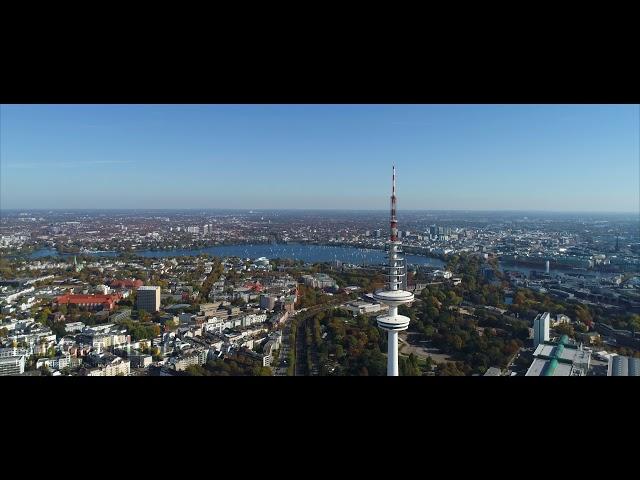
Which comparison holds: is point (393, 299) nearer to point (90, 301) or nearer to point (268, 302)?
point (268, 302)

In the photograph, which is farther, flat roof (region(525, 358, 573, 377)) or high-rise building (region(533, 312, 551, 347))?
high-rise building (region(533, 312, 551, 347))

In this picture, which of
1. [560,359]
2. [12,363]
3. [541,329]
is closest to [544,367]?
[560,359]

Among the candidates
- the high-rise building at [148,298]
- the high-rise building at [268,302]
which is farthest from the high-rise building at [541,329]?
the high-rise building at [148,298]

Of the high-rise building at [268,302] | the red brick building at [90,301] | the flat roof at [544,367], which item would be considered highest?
the red brick building at [90,301]

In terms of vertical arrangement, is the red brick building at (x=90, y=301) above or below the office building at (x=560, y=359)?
above

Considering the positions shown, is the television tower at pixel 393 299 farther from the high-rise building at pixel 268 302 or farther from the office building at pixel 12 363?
the office building at pixel 12 363

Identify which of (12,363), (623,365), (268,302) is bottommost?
(623,365)

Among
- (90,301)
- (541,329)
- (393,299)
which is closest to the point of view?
(393,299)

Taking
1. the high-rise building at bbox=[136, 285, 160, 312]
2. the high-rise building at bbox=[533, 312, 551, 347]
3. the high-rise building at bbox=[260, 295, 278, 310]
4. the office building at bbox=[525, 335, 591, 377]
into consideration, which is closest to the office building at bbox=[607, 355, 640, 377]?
the office building at bbox=[525, 335, 591, 377]

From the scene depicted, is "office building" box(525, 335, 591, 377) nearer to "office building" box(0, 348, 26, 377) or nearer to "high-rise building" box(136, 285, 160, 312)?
"office building" box(0, 348, 26, 377)
